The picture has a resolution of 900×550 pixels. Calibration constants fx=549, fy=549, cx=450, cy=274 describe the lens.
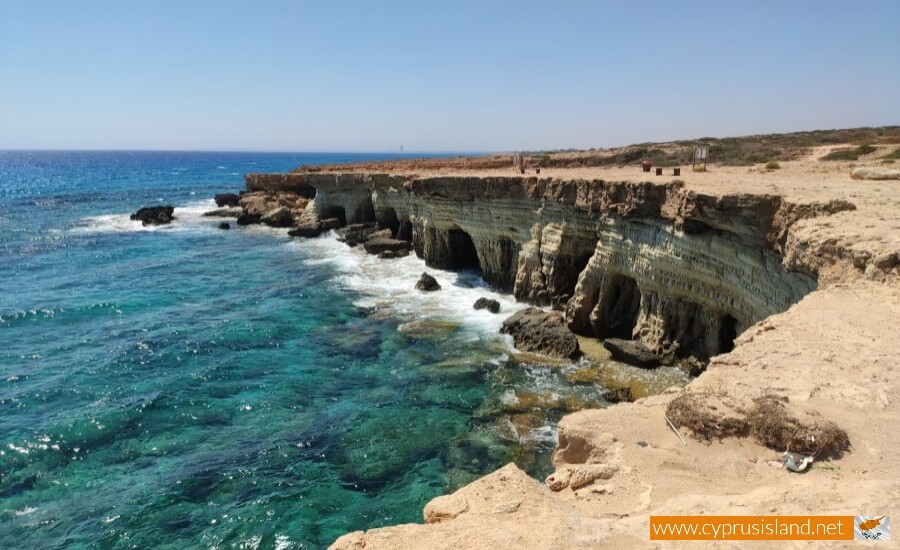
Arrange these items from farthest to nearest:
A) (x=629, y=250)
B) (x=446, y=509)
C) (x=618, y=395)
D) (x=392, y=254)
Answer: (x=392, y=254) < (x=629, y=250) < (x=618, y=395) < (x=446, y=509)

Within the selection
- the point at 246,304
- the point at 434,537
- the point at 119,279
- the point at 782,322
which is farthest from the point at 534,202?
the point at 119,279

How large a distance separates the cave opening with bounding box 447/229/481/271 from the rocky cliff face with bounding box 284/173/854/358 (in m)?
0.06

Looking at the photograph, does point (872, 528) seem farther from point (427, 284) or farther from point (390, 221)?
point (390, 221)

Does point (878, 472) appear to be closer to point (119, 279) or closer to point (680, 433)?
point (680, 433)

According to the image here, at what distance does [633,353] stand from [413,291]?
12465 mm

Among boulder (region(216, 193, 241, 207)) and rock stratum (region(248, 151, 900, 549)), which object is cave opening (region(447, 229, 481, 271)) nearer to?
rock stratum (region(248, 151, 900, 549))

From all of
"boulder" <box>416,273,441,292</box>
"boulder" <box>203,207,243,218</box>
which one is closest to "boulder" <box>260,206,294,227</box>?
"boulder" <box>203,207,243,218</box>

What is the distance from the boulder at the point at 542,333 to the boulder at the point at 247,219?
3592 cm

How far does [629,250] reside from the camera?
19.3 metres

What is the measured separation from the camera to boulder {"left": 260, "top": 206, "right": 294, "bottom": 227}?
48500mm

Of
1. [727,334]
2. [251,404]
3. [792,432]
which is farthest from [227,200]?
[792,432]

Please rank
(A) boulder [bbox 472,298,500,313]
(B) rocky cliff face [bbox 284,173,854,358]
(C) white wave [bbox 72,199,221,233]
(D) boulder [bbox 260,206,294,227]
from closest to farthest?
(B) rocky cliff face [bbox 284,173,854,358] < (A) boulder [bbox 472,298,500,313] < (C) white wave [bbox 72,199,221,233] < (D) boulder [bbox 260,206,294,227]

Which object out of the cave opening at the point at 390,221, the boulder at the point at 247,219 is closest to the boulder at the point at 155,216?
the boulder at the point at 247,219

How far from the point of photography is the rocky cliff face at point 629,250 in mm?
13875
